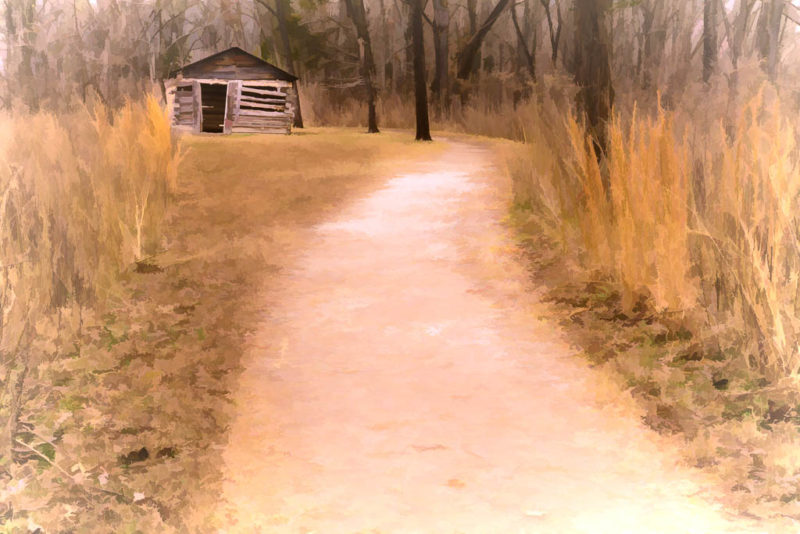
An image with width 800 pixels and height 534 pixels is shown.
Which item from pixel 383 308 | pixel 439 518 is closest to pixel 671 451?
pixel 439 518

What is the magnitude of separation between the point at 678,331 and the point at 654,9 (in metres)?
26.0

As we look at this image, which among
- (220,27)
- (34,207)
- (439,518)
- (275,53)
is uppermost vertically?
(220,27)

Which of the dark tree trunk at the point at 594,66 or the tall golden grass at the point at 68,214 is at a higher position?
the dark tree trunk at the point at 594,66

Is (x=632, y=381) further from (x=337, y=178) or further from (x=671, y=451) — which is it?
(x=337, y=178)

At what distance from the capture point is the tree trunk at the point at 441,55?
29.8 m

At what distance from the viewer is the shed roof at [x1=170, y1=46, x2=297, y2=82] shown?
82.4 feet

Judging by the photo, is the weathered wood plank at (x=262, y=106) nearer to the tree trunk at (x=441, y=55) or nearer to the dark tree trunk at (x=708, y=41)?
the tree trunk at (x=441, y=55)

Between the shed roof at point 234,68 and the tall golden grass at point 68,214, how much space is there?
14.0m

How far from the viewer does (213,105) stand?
2605 cm

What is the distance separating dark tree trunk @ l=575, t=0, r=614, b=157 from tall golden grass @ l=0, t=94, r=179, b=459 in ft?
15.5

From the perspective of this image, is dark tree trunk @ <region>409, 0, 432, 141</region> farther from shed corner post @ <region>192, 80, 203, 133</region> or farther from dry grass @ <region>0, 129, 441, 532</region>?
dry grass @ <region>0, 129, 441, 532</region>

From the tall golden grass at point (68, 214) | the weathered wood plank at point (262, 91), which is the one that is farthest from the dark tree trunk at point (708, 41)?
the tall golden grass at point (68, 214)

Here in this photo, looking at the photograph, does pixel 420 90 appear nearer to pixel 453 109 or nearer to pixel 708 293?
pixel 453 109

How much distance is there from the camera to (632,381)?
540cm
